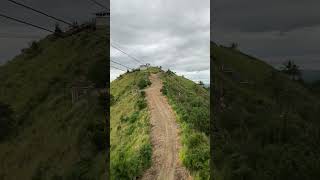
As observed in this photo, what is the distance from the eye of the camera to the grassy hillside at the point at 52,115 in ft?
54.6

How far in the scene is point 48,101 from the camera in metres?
18.4

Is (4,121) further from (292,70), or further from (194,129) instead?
(292,70)

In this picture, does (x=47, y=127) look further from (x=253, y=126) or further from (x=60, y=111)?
(x=253, y=126)

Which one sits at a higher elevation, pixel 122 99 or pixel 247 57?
pixel 247 57

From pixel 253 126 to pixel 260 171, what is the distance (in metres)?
6.89

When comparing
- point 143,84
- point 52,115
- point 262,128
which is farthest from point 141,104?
point 52,115

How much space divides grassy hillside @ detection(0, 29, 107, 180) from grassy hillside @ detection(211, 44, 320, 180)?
18.7 feet

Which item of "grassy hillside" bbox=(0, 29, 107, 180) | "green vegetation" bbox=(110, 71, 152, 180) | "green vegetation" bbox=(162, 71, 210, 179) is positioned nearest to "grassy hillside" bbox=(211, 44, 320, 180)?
"green vegetation" bbox=(162, 71, 210, 179)

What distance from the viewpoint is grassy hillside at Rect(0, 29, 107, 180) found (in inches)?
655

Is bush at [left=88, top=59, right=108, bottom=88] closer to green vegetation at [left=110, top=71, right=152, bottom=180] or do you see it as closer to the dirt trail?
green vegetation at [left=110, top=71, right=152, bottom=180]

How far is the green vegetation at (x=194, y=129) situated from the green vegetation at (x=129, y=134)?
1.94 m

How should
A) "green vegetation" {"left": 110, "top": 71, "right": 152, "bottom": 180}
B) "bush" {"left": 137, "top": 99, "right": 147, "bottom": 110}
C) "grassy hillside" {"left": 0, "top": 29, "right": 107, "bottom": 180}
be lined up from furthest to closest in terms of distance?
"bush" {"left": 137, "top": 99, "right": 147, "bottom": 110} → "green vegetation" {"left": 110, "top": 71, "right": 152, "bottom": 180} → "grassy hillside" {"left": 0, "top": 29, "right": 107, "bottom": 180}

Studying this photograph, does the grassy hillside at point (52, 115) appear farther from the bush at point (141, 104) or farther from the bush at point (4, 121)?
the bush at point (141, 104)

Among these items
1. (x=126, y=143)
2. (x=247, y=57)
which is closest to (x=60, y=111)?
(x=126, y=143)
